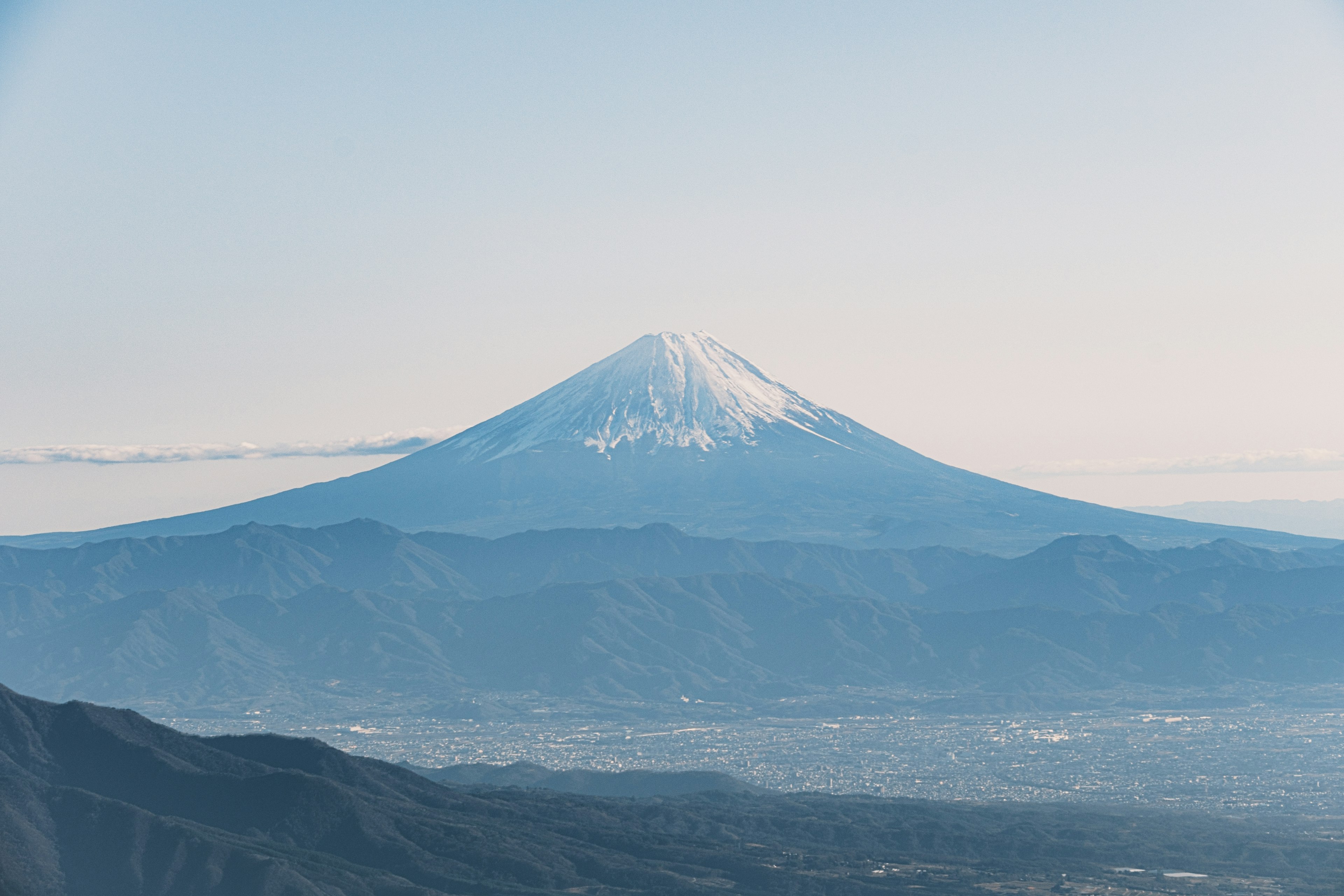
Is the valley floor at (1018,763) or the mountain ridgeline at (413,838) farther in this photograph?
the valley floor at (1018,763)

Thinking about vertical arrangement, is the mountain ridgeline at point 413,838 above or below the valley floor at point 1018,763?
above

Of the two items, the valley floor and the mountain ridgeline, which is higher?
the mountain ridgeline

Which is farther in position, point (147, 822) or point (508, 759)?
point (508, 759)

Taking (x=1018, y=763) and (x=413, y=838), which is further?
(x=1018, y=763)

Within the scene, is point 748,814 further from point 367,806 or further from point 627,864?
point 367,806

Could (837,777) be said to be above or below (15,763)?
below

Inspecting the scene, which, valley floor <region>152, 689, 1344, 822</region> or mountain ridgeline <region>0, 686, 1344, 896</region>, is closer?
mountain ridgeline <region>0, 686, 1344, 896</region>

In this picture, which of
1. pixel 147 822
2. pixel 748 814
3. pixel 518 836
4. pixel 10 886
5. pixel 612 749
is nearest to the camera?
pixel 10 886

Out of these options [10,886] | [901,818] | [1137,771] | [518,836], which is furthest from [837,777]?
[10,886]

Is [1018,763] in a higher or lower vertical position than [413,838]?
lower

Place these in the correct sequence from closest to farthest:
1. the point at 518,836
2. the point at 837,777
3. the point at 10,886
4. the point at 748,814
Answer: the point at 10,886, the point at 518,836, the point at 748,814, the point at 837,777
